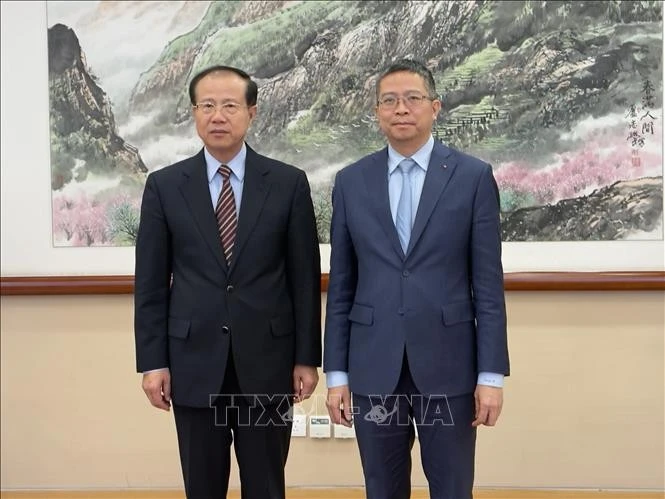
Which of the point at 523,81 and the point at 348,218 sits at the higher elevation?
the point at 523,81

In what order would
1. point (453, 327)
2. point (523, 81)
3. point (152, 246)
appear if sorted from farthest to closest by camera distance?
point (523, 81)
point (152, 246)
point (453, 327)

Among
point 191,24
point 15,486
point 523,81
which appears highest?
point 191,24

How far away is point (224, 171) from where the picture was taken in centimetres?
210

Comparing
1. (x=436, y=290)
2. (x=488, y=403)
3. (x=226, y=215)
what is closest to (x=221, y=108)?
(x=226, y=215)

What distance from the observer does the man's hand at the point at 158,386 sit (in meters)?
2.04

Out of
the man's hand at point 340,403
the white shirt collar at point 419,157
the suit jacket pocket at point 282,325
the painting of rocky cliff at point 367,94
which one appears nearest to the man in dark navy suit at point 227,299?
the suit jacket pocket at point 282,325

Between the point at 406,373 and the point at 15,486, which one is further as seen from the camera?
the point at 15,486

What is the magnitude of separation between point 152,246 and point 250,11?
1440 millimetres

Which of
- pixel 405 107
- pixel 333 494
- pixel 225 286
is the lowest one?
pixel 333 494

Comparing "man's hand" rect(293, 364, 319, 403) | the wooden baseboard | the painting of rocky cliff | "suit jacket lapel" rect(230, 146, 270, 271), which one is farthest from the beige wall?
"suit jacket lapel" rect(230, 146, 270, 271)

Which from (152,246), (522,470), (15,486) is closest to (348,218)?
(152,246)

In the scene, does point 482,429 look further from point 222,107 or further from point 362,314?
point 222,107

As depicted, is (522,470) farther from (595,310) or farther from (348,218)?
(348,218)

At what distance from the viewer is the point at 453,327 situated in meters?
1.89
